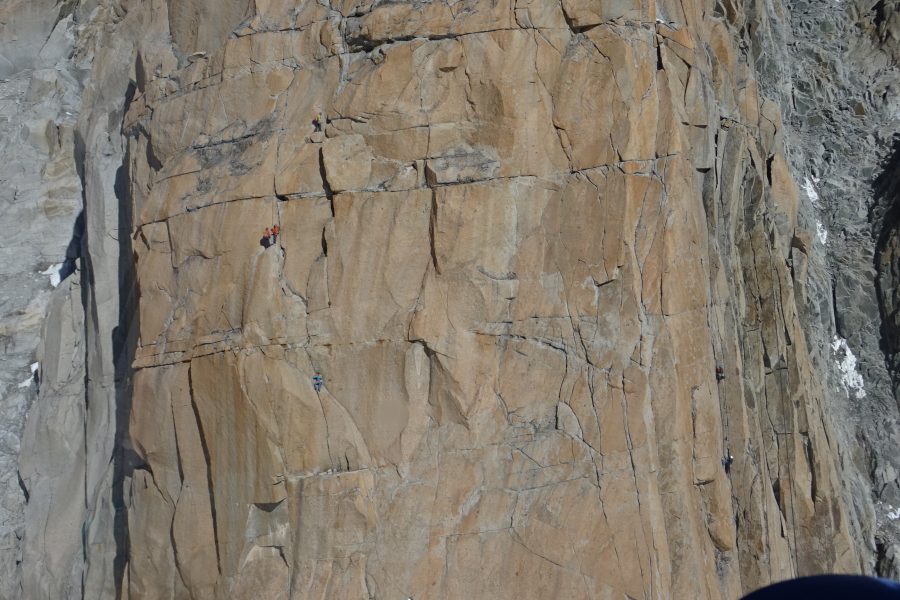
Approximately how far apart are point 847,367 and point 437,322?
459 inches

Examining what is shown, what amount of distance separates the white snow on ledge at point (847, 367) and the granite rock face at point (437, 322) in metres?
5.88

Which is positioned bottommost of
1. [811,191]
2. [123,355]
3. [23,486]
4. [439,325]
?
[23,486]

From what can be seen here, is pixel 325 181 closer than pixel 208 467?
No

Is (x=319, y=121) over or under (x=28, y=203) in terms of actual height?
under

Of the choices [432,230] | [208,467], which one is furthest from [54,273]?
[432,230]

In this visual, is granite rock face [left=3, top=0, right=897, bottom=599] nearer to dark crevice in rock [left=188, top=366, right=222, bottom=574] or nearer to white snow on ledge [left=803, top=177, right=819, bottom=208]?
dark crevice in rock [left=188, top=366, right=222, bottom=574]

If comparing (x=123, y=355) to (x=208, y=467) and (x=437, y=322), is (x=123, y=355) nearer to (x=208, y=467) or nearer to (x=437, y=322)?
(x=208, y=467)

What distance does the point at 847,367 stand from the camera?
21438 mm

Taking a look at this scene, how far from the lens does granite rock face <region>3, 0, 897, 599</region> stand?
1370 cm

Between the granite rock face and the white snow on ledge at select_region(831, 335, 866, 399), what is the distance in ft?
19.3

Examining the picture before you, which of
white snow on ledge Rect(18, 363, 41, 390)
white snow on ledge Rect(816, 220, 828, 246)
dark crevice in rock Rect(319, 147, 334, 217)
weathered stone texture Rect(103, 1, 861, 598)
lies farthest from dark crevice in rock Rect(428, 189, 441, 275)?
white snow on ledge Rect(816, 220, 828, 246)

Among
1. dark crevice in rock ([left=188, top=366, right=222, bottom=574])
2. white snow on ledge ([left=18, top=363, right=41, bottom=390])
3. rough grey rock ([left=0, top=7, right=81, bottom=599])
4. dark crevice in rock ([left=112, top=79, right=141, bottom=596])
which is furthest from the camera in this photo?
white snow on ledge ([left=18, top=363, right=41, bottom=390])

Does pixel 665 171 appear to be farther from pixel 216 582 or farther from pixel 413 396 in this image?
pixel 216 582

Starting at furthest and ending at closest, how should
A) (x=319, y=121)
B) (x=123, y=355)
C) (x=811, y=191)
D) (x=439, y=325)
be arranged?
1. (x=811, y=191)
2. (x=123, y=355)
3. (x=319, y=121)
4. (x=439, y=325)
